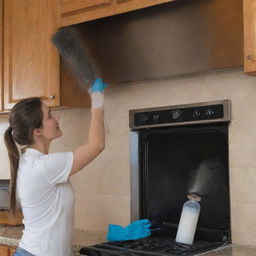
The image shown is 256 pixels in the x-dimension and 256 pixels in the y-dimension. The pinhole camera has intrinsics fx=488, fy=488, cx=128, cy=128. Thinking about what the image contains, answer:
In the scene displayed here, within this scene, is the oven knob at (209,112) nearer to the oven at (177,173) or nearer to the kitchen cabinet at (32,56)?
the oven at (177,173)

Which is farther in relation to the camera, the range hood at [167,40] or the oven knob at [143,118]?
the oven knob at [143,118]

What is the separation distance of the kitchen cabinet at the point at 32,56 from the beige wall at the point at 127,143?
0.23m

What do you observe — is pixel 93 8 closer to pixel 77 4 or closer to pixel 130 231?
pixel 77 4

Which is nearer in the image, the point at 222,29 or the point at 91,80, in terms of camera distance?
the point at 222,29

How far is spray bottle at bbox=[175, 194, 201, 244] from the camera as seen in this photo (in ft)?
6.88

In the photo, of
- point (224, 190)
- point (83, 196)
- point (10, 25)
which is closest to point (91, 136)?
point (224, 190)

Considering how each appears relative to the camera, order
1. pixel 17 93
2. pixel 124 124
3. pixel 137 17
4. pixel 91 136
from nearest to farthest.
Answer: pixel 91 136
pixel 137 17
pixel 124 124
pixel 17 93

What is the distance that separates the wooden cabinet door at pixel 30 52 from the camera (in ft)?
8.03

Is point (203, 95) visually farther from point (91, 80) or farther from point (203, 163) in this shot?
point (91, 80)

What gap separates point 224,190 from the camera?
7.03 ft

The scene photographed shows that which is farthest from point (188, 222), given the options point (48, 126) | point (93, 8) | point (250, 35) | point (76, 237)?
point (93, 8)

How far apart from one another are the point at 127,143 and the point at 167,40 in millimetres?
626

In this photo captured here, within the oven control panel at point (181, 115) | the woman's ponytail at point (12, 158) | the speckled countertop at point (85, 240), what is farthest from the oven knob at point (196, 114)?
the woman's ponytail at point (12, 158)

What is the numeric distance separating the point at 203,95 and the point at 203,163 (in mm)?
310
